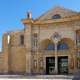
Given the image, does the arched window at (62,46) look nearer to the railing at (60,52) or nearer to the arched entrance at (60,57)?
the arched entrance at (60,57)

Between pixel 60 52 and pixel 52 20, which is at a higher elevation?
pixel 52 20

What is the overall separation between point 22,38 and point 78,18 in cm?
1014

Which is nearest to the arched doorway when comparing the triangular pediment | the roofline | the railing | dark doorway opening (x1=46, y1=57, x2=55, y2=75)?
the railing

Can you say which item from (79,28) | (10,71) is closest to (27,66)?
(10,71)

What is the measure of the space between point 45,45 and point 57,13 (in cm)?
544

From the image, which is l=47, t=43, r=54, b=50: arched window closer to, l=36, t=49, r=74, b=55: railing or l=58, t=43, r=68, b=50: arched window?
l=36, t=49, r=74, b=55: railing

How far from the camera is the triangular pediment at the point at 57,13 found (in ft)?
145

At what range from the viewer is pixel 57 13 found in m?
44.8

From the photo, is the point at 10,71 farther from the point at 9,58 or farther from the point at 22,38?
the point at 22,38

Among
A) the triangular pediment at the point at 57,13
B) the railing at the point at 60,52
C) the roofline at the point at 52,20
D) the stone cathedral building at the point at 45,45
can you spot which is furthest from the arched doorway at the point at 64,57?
the triangular pediment at the point at 57,13

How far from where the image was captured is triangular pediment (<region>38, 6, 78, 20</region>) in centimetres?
4419

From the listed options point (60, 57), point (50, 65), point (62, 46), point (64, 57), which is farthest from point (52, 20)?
point (50, 65)

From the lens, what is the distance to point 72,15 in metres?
43.0

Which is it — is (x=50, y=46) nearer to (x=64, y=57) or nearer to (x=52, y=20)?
(x=64, y=57)
